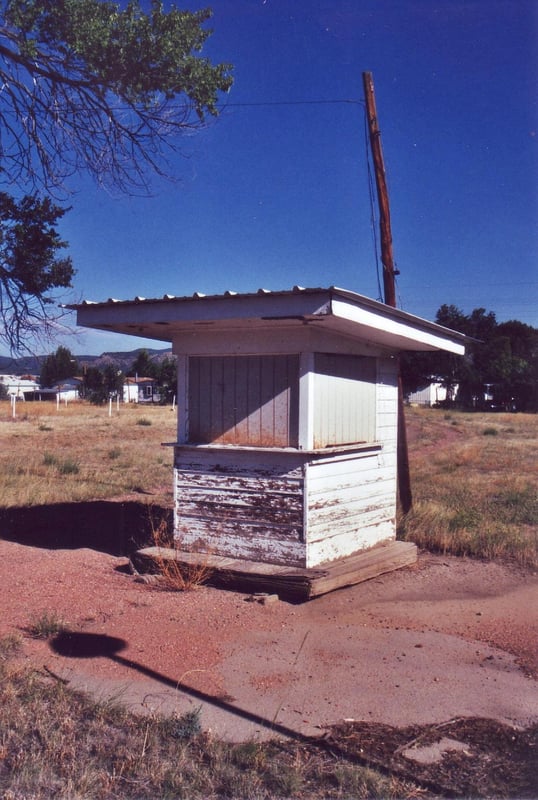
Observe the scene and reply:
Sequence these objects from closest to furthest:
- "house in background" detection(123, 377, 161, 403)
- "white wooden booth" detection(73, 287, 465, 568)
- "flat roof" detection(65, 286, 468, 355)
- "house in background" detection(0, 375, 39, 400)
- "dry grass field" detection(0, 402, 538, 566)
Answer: "flat roof" detection(65, 286, 468, 355) < "white wooden booth" detection(73, 287, 465, 568) < "dry grass field" detection(0, 402, 538, 566) < "house in background" detection(0, 375, 39, 400) < "house in background" detection(123, 377, 161, 403)

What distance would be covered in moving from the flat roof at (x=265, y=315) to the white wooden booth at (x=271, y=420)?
14 mm

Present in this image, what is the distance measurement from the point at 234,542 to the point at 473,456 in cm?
1614

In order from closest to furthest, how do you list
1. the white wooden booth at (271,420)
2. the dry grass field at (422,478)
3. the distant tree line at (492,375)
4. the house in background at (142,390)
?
the white wooden booth at (271,420) → the dry grass field at (422,478) → the distant tree line at (492,375) → the house in background at (142,390)

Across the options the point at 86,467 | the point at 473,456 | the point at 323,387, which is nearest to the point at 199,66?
the point at 323,387

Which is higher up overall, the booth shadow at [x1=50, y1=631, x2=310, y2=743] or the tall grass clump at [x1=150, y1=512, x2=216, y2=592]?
the tall grass clump at [x1=150, y1=512, x2=216, y2=592]

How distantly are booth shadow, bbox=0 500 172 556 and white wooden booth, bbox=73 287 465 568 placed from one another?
40.7 inches

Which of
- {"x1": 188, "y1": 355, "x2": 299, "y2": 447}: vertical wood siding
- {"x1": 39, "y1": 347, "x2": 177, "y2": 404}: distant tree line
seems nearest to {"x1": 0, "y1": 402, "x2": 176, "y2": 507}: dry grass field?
{"x1": 188, "y1": 355, "x2": 299, "y2": 447}: vertical wood siding

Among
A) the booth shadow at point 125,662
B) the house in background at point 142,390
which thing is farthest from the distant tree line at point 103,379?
the booth shadow at point 125,662

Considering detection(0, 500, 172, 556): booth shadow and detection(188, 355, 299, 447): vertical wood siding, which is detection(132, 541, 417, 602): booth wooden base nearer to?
detection(0, 500, 172, 556): booth shadow

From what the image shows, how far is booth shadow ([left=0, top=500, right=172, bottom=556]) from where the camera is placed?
8594 mm

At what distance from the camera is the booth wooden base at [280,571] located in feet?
20.8

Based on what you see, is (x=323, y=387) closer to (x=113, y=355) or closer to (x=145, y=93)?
(x=145, y=93)

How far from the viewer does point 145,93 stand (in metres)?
8.04

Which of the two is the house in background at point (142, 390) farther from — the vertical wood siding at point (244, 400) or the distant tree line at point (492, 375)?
the vertical wood siding at point (244, 400)
